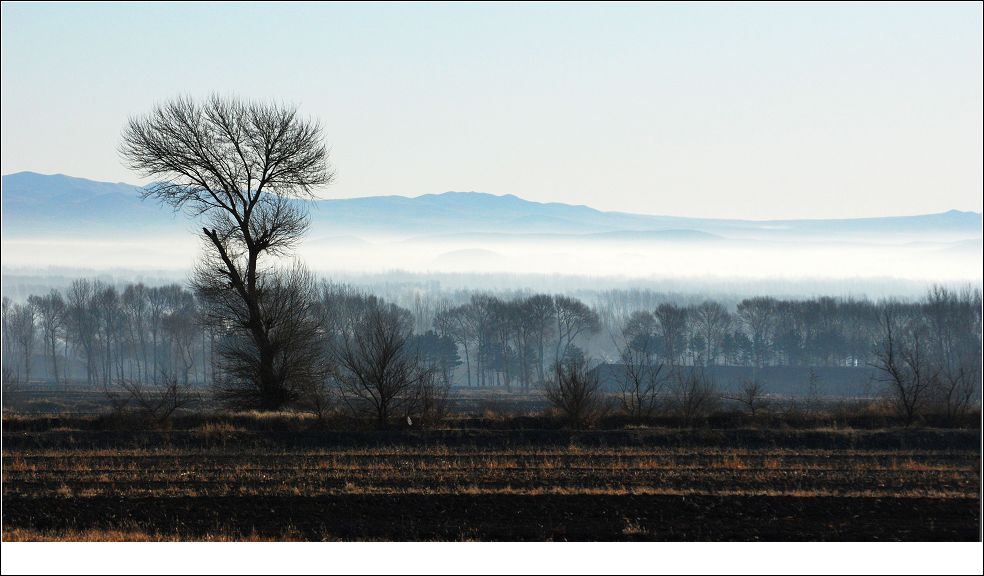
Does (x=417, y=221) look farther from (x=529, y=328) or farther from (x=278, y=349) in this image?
(x=529, y=328)

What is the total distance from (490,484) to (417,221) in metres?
4.35

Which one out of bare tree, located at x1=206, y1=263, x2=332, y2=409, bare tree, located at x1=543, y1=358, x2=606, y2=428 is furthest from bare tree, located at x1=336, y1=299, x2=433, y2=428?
bare tree, located at x1=543, y1=358, x2=606, y2=428

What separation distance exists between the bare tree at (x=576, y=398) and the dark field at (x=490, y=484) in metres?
1.21

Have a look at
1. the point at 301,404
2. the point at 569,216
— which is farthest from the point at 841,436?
the point at 301,404

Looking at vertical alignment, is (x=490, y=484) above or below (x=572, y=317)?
below

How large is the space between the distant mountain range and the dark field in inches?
128

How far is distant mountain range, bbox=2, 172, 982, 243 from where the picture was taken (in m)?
13.4

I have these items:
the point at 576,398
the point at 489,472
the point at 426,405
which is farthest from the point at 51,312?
the point at 489,472

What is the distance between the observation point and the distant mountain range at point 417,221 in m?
13.4

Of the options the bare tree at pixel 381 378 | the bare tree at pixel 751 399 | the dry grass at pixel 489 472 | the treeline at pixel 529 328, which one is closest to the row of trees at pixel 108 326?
the treeline at pixel 529 328

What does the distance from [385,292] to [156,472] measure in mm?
26786

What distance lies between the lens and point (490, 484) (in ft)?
39.3

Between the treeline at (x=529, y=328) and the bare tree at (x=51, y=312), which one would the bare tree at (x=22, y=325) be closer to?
the treeline at (x=529, y=328)

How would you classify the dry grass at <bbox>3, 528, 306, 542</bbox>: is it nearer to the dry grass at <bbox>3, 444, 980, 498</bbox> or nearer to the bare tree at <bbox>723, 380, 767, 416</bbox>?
the dry grass at <bbox>3, 444, 980, 498</bbox>
